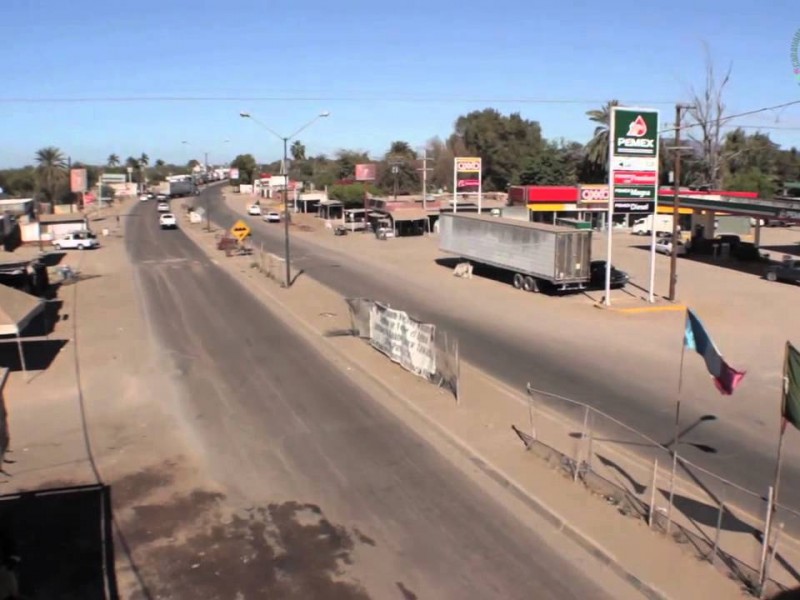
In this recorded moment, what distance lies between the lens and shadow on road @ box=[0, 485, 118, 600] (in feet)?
29.4

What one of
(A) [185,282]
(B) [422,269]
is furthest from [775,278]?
(A) [185,282]

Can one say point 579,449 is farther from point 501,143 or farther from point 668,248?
point 501,143

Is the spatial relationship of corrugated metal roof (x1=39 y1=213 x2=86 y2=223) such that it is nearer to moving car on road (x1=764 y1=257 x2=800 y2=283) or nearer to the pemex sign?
the pemex sign

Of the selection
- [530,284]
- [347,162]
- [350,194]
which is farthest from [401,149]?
[530,284]

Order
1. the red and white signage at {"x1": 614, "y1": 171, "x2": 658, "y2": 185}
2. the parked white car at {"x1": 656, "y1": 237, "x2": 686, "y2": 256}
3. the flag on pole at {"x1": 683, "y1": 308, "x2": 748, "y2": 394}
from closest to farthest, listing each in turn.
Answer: the flag on pole at {"x1": 683, "y1": 308, "x2": 748, "y2": 394}
the red and white signage at {"x1": 614, "y1": 171, "x2": 658, "y2": 185}
the parked white car at {"x1": 656, "y1": 237, "x2": 686, "y2": 256}

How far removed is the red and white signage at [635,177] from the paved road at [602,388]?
9.24 meters

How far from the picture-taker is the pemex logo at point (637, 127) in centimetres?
3056

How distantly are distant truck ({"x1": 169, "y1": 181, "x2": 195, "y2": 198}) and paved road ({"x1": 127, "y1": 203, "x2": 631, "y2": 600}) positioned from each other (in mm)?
123681

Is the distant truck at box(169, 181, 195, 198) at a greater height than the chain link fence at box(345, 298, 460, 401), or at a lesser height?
greater

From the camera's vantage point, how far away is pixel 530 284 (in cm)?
3503

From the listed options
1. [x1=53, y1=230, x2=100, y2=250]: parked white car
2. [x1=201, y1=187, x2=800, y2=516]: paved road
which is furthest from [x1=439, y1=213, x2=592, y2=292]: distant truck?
[x1=53, y1=230, x2=100, y2=250]: parked white car

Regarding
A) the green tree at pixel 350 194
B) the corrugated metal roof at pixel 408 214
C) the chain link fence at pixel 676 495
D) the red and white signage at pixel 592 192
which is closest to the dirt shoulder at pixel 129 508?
the chain link fence at pixel 676 495

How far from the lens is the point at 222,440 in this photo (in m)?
14.4

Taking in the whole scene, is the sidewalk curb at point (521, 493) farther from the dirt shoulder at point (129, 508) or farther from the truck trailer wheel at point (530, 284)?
the truck trailer wheel at point (530, 284)
